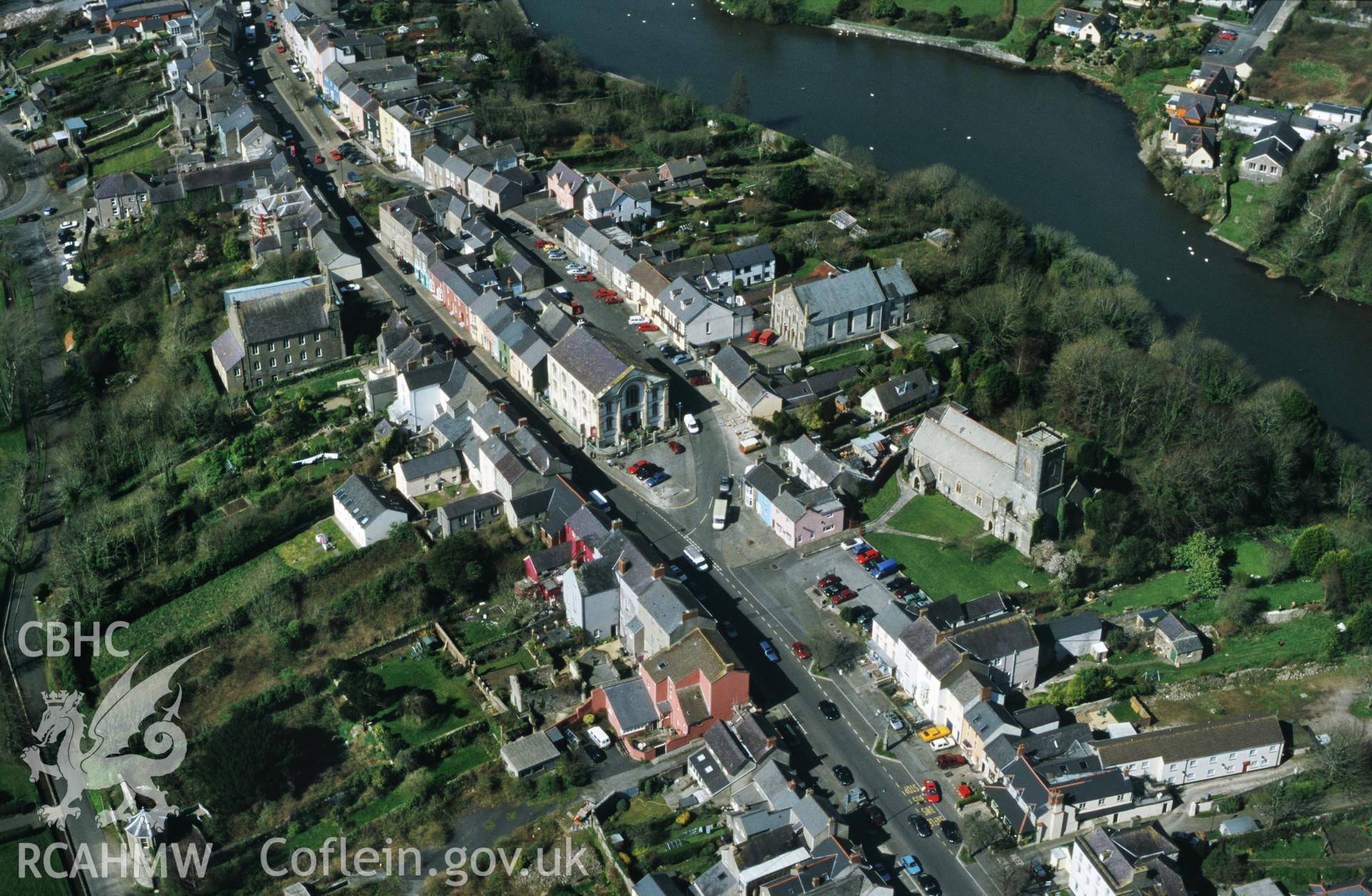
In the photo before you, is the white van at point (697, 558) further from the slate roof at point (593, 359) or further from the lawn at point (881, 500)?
the slate roof at point (593, 359)

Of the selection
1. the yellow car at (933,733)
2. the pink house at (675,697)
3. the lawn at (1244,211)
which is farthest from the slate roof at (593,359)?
the lawn at (1244,211)

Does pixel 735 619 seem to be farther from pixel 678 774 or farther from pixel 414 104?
pixel 414 104

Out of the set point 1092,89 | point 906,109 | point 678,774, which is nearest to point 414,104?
point 906,109

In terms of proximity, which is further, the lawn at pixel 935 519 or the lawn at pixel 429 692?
the lawn at pixel 935 519

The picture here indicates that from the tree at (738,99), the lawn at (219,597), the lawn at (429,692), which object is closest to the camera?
the lawn at (429,692)

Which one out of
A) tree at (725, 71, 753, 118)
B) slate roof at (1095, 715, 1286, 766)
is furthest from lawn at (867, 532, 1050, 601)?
tree at (725, 71, 753, 118)

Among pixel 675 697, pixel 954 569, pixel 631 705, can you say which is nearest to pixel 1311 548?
pixel 954 569

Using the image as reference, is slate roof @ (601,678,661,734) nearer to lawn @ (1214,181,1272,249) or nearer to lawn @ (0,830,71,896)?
lawn @ (0,830,71,896)
